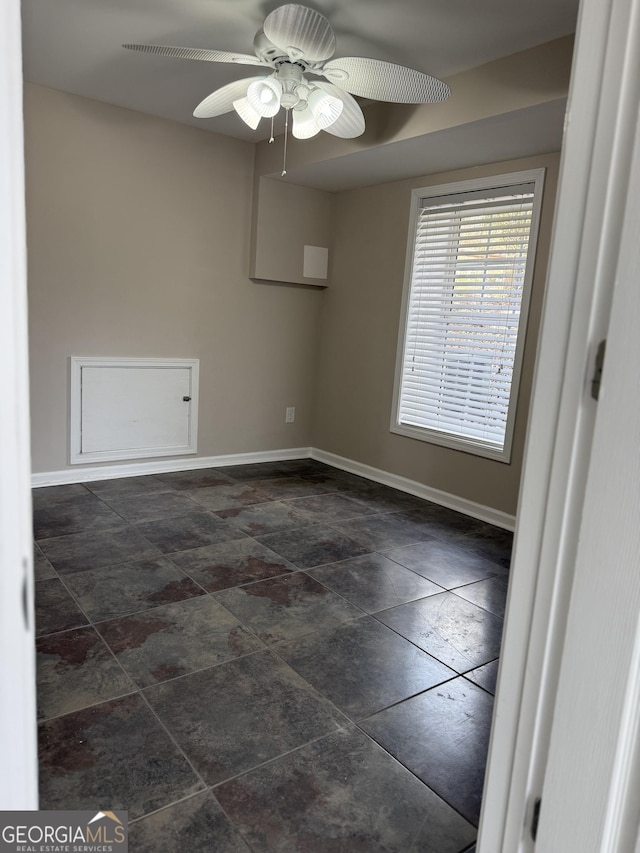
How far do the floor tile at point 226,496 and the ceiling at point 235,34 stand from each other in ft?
8.14

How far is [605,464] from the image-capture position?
808 mm

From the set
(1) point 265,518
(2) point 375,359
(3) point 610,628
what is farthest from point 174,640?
(2) point 375,359

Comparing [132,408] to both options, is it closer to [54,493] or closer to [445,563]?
[54,493]

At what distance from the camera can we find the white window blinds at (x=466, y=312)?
3656mm

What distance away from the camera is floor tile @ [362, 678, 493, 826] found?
1609 mm

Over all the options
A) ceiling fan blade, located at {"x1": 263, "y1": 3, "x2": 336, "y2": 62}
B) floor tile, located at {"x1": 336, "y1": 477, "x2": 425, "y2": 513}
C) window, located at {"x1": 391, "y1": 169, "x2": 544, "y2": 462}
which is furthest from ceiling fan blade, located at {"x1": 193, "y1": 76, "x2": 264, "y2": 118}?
floor tile, located at {"x1": 336, "y1": 477, "x2": 425, "y2": 513}

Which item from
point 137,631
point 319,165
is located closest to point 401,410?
point 319,165

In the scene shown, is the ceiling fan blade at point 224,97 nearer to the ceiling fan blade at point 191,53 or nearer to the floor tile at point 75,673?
the ceiling fan blade at point 191,53

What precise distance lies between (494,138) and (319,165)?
1.26 meters

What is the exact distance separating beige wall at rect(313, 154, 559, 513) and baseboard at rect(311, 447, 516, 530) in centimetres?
4

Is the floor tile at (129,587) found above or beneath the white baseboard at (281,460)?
beneath

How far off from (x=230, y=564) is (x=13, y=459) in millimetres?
2401

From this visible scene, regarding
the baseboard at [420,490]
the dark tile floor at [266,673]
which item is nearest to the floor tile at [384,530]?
the dark tile floor at [266,673]

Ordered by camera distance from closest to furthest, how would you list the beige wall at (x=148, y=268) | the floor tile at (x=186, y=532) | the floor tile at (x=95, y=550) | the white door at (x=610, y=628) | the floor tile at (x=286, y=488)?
the white door at (x=610, y=628)
the floor tile at (x=95, y=550)
the floor tile at (x=186, y=532)
the beige wall at (x=148, y=268)
the floor tile at (x=286, y=488)
